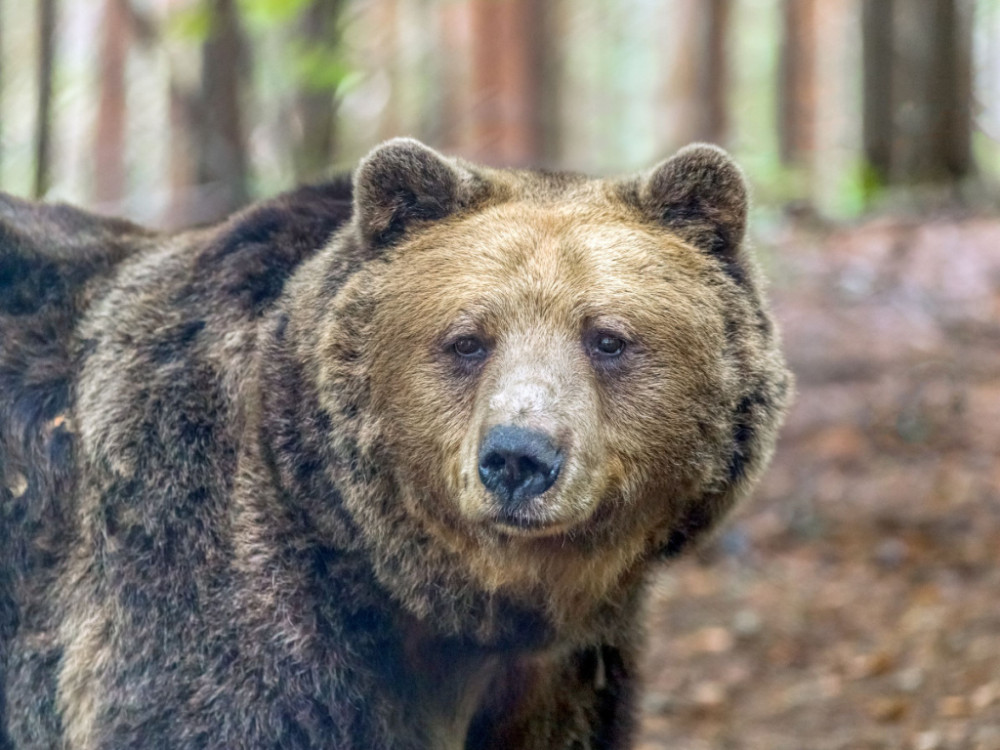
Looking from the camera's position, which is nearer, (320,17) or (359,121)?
(320,17)

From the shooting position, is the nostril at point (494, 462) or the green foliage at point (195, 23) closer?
the nostril at point (494, 462)

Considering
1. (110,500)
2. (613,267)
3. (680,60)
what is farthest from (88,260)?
(680,60)

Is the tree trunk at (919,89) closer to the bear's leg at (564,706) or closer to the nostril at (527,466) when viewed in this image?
the bear's leg at (564,706)

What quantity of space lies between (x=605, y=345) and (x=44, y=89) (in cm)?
559

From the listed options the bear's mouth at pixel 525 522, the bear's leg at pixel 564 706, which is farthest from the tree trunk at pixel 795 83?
the bear's mouth at pixel 525 522

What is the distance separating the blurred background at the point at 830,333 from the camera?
7461 mm

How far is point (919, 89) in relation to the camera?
13.7m

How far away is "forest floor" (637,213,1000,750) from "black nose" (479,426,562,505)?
135 cm

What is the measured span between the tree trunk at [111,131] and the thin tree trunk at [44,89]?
41.2 feet

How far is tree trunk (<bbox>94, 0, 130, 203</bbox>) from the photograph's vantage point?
68.2 feet

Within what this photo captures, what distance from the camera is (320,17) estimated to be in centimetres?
1202

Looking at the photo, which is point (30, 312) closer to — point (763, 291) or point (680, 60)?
point (763, 291)

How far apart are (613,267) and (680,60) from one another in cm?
2237

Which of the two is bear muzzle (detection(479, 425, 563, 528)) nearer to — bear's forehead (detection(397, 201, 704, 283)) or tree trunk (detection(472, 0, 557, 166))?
bear's forehead (detection(397, 201, 704, 283))
